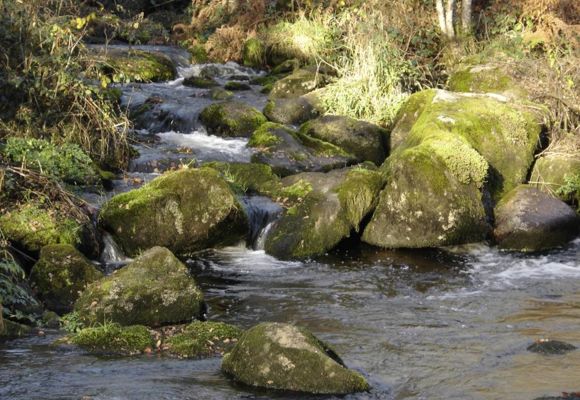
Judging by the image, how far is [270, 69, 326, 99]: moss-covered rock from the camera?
16797 mm

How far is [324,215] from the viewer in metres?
10.8

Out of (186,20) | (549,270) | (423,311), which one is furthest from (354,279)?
(186,20)

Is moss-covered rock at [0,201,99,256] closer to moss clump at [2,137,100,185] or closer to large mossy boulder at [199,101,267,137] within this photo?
moss clump at [2,137,100,185]

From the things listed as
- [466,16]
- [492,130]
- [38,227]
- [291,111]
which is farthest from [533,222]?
[466,16]

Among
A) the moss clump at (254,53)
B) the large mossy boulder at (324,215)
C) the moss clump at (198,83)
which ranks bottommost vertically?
the large mossy boulder at (324,215)

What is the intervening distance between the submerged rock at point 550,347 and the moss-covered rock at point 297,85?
1020cm

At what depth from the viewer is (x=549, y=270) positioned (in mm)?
10180

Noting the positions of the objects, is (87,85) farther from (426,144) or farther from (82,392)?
(82,392)

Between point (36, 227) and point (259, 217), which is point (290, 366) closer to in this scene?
point (36, 227)

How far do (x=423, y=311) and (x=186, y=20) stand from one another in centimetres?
1776

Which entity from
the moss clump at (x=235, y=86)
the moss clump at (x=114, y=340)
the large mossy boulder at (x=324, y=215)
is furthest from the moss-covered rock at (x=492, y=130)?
the moss clump at (x=114, y=340)

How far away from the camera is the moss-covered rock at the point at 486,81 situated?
1417cm

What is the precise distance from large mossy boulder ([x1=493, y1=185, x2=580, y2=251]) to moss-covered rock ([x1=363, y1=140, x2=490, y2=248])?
1.01ft

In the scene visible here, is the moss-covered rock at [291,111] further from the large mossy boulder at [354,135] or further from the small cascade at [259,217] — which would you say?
the small cascade at [259,217]
